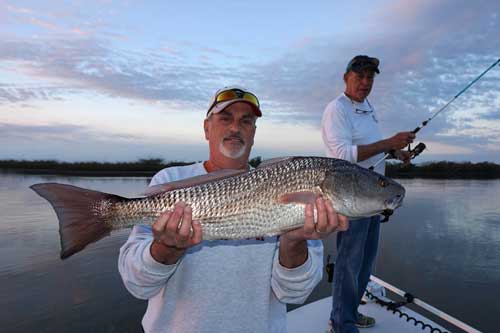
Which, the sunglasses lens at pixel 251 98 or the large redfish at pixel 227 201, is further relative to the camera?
the sunglasses lens at pixel 251 98

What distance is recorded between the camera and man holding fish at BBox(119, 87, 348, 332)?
229cm

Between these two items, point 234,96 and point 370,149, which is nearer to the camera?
point 234,96

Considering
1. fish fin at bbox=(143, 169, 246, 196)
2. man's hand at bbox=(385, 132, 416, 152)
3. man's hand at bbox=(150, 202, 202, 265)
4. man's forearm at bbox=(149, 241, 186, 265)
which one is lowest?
man's forearm at bbox=(149, 241, 186, 265)

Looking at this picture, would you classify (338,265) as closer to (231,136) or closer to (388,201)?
(388,201)

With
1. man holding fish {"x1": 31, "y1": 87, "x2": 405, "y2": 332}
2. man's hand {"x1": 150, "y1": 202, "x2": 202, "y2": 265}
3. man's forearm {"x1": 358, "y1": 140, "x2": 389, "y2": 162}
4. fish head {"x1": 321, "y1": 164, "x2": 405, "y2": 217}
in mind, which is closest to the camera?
man's hand {"x1": 150, "y1": 202, "x2": 202, "y2": 265}

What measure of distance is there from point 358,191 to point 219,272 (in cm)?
122

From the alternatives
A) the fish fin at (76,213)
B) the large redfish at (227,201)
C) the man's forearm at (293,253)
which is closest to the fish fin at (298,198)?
the large redfish at (227,201)

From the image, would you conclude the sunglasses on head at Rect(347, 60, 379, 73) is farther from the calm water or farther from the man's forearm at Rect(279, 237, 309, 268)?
the calm water

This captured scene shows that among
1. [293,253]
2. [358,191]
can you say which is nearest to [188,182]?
[293,253]

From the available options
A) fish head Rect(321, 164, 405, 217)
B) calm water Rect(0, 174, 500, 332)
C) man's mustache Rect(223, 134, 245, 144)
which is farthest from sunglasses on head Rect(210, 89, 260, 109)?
calm water Rect(0, 174, 500, 332)

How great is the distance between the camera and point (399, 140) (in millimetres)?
4445

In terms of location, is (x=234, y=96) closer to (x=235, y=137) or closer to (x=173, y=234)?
(x=235, y=137)

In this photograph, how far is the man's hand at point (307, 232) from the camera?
238cm

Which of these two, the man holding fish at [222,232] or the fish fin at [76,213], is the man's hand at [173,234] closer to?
the man holding fish at [222,232]
